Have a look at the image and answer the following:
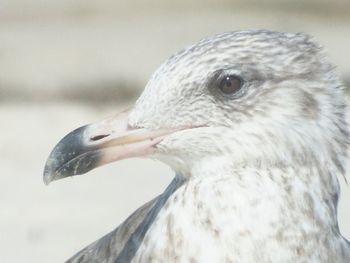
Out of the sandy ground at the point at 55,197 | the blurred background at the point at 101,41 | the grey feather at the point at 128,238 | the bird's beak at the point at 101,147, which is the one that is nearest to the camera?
the bird's beak at the point at 101,147

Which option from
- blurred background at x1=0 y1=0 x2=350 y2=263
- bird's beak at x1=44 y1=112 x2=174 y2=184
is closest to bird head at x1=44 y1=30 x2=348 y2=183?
bird's beak at x1=44 y1=112 x2=174 y2=184

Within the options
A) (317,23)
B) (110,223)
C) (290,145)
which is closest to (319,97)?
(290,145)

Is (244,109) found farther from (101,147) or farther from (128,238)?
(128,238)

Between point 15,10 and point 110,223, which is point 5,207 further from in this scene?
point 15,10

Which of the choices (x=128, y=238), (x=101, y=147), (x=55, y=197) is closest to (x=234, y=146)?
(x=101, y=147)

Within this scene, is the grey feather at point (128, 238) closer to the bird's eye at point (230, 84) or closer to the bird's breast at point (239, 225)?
the bird's breast at point (239, 225)

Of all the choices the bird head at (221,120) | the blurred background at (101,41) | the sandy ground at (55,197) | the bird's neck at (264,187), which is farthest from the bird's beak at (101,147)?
the blurred background at (101,41)

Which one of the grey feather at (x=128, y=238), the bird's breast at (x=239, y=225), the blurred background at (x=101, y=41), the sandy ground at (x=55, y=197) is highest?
the bird's breast at (x=239, y=225)
